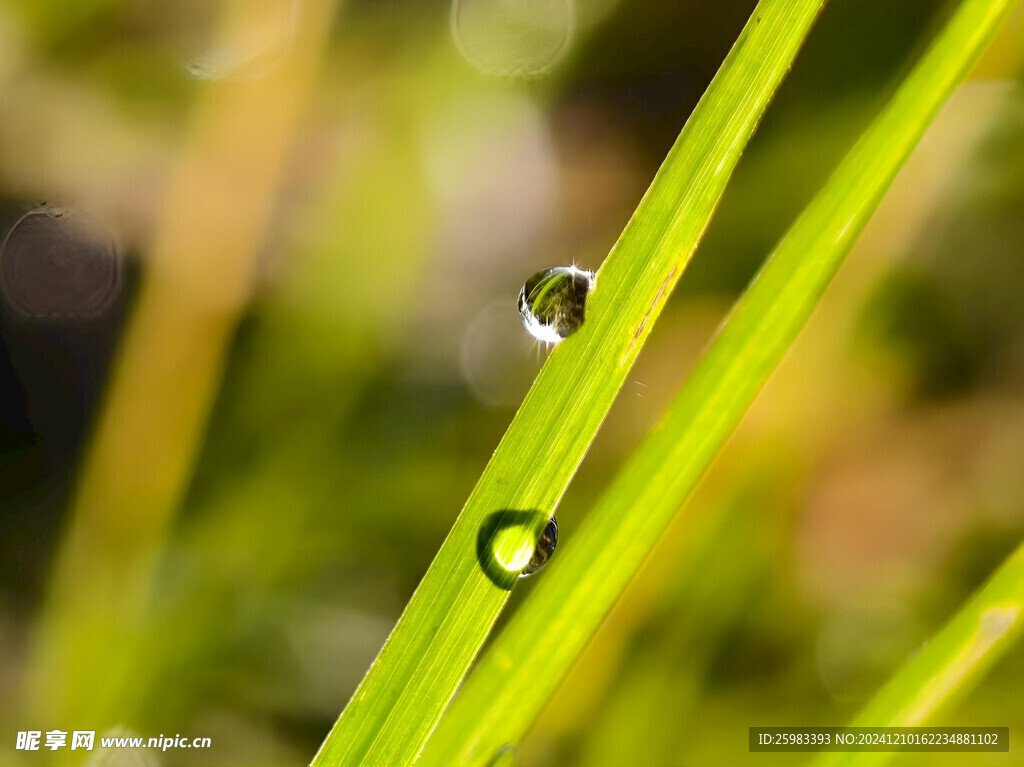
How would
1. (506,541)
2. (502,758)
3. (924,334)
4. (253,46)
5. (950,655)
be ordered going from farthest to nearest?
(253,46)
(924,334)
(950,655)
(502,758)
(506,541)

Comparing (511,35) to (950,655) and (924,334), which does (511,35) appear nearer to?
(924,334)

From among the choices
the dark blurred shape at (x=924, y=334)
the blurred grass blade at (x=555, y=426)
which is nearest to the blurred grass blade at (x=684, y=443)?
the blurred grass blade at (x=555, y=426)

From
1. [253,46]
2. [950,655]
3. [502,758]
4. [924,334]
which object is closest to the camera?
[502,758]

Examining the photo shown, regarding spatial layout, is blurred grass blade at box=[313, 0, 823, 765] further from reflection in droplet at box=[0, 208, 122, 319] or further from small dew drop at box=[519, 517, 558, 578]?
reflection in droplet at box=[0, 208, 122, 319]

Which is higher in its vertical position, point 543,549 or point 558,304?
point 558,304

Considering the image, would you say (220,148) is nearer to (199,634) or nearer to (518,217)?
(518,217)

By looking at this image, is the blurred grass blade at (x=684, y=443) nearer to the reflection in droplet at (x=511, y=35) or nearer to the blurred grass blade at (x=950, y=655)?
the blurred grass blade at (x=950, y=655)

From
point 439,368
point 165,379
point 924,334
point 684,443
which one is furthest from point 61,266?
point 924,334

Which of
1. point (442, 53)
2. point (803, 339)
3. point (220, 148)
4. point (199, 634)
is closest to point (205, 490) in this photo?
point (199, 634)
